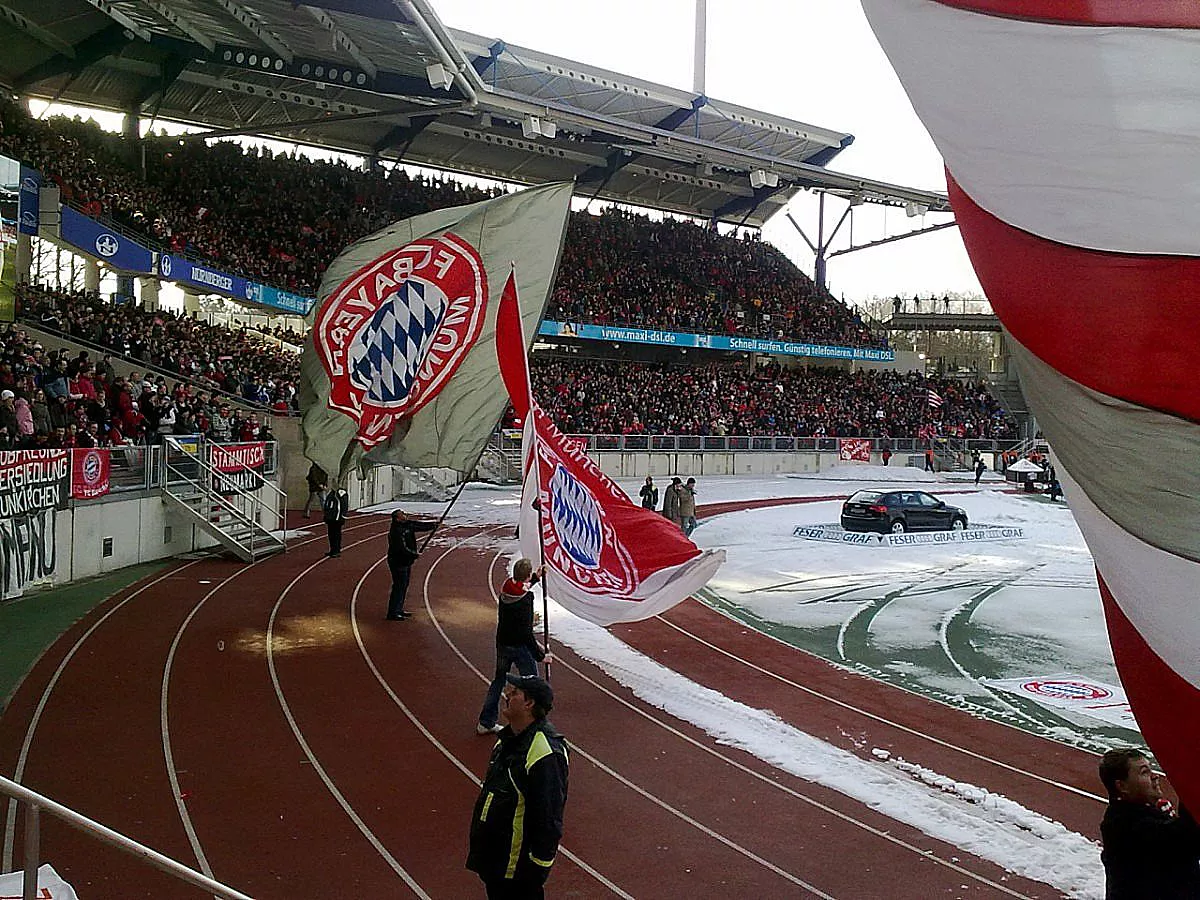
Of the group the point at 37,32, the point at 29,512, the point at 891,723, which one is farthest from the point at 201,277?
the point at 891,723

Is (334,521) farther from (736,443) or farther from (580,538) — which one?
(736,443)

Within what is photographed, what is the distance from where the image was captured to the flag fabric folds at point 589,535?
8.18 m

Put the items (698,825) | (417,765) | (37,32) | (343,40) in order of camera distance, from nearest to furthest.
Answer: (698,825) → (417,765) → (343,40) → (37,32)

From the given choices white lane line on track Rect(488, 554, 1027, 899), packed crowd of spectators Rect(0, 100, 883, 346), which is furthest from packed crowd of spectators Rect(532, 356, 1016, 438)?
white lane line on track Rect(488, 554, 1027, 899)

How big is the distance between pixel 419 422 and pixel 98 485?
9.61 meters

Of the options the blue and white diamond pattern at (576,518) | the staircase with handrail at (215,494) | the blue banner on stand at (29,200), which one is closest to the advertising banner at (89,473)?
the staircase with handrail at (215,494)

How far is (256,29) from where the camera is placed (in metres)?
28.7

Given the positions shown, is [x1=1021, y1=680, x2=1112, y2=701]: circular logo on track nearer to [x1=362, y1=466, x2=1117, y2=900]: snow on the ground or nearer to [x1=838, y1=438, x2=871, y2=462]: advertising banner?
[x1=362, y1=466, x2=1117, y2=900]: snow on the ground

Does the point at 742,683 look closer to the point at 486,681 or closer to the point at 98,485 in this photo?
the point at 486,681

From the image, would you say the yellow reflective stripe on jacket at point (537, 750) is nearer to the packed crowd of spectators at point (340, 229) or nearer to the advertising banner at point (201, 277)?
the packed crowd of spectators at point (340, 229)

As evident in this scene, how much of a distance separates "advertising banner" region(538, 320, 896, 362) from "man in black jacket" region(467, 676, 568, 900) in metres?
41.0

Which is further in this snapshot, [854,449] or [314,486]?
[854,449]

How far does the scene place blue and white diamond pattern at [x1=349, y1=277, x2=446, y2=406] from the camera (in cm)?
919

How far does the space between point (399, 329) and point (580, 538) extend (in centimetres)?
261
